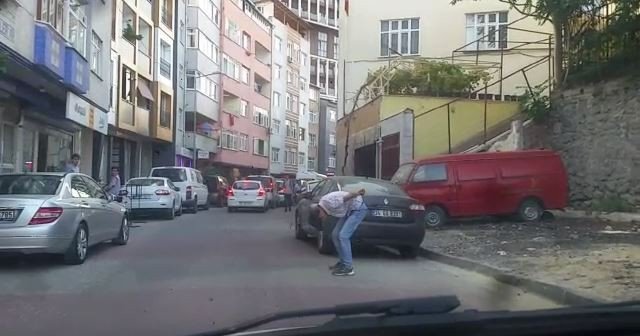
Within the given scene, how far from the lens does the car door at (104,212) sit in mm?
12828

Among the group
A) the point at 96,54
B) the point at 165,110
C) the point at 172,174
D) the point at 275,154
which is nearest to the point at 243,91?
the point at 275,154

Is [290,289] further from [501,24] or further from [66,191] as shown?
[501,24]

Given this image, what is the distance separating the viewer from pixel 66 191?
1160 cm

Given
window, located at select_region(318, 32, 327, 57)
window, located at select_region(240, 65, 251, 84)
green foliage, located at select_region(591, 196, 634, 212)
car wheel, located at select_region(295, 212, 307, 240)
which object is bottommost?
car wheel, located at select_region(295, 212, 307, 240)

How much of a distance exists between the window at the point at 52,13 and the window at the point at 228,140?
1262 inches

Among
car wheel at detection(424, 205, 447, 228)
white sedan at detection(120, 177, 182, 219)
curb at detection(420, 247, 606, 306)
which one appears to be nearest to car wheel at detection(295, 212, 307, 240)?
car wheel at detection(424, 205, 447, 228)

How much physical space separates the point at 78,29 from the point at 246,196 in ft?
35.4

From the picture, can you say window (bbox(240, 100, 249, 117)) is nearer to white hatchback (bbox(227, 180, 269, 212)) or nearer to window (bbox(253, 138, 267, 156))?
window (bbox(253, 138, 267, 156))

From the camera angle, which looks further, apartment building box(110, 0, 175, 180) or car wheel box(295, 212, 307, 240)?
apartment building box(110, 0, 175, 180)

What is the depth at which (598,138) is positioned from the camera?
18484mm

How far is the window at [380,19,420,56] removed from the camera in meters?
36.1

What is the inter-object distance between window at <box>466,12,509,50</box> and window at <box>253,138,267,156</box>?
2968 centimetres

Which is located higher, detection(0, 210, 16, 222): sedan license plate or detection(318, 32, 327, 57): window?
detection(318, 32, 327, 57): window

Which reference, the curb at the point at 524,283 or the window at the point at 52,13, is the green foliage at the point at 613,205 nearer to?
the curb at the point at 524,283
